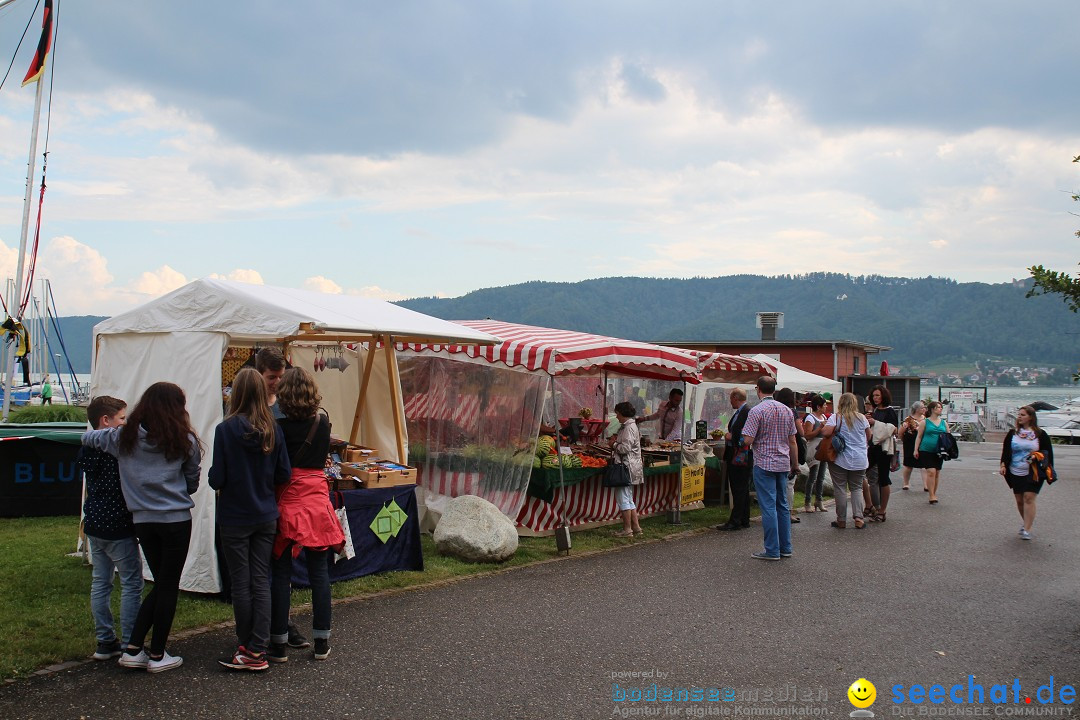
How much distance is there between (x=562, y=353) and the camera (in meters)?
8.76

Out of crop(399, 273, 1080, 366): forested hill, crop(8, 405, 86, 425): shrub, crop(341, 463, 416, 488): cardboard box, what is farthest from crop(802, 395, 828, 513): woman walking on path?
crop(399, 273, 1080, 366): forested hill

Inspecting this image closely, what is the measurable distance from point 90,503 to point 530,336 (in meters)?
6.00

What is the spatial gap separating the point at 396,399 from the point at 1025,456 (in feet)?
23.6

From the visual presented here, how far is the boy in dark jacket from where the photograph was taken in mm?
4664

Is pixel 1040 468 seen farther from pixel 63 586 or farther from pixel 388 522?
pixel 63 586

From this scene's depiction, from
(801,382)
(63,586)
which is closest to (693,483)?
(63,586)

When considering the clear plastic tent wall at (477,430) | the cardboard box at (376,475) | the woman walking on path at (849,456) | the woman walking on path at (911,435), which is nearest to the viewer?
the cardboard box at (376,475)

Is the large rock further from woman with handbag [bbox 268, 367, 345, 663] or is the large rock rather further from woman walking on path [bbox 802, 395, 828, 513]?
woman walking on path [bbox 802, 395, 828, 513]

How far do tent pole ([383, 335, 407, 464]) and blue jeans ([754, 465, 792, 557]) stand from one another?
140 inches

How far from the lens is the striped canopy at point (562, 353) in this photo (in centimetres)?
877

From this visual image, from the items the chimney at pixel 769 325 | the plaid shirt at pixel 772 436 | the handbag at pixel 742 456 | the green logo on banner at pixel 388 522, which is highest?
the chimney at pixel 769 325

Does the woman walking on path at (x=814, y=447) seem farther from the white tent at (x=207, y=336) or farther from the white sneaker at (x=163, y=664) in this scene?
the white sneaker at (x=163, y=664)

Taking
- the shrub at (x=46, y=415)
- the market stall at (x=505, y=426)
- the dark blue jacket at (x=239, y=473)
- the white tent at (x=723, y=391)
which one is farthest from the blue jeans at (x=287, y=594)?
the white tent at (x=723, y=391)

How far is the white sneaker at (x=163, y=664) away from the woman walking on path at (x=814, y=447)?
8.28m
